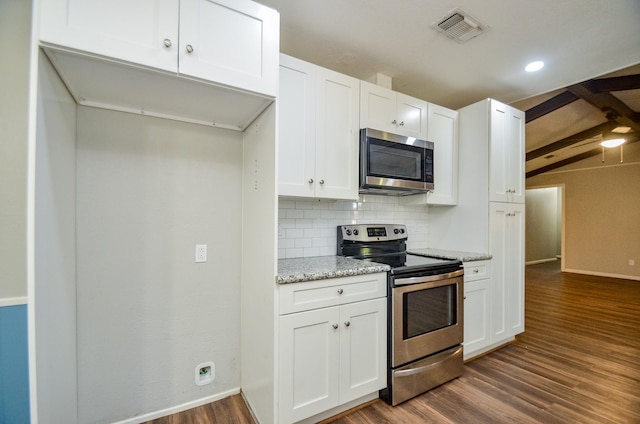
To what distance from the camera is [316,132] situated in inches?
79.8

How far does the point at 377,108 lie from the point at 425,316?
1630 millimetres

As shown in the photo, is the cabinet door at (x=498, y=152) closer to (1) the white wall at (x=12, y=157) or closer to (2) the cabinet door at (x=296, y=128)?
(2) the cabinet door at (x=296, y=128)

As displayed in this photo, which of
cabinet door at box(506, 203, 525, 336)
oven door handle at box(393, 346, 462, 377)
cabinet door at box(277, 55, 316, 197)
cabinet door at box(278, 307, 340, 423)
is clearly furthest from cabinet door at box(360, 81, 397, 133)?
oven door handle at box(393, 346, 462, 377)

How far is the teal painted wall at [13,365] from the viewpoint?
52.1 inches

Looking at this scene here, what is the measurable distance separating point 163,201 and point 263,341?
106 cm

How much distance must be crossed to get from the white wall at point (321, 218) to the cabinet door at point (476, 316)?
0.88 meters

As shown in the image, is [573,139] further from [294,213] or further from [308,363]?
[308,363]

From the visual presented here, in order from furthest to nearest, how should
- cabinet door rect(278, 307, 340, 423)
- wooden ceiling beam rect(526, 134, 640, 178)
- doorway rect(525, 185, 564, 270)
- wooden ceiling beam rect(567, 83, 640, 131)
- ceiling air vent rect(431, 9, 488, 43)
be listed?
doorway rect(525, 185, 564, 270) < wooden ceiling beam rect(526, 134, 640, 178) < wooden ceiling beam rect(567, 83, 640, 131) < ceiling air vent rect(431, 9, 488, 43) < cabinet door rect(278, 307, 340, 423)

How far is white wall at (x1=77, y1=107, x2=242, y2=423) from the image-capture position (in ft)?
5.32

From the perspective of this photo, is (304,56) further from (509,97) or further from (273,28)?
(509,97)

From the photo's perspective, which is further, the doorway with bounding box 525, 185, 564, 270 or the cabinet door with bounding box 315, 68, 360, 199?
the doorway with bounding box 525, 185, 564, 270

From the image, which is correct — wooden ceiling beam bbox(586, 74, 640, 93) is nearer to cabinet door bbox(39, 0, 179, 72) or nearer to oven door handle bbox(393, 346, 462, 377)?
oven door handle bbox(393, 346, 462, 377)

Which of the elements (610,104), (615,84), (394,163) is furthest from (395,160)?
(610,104)

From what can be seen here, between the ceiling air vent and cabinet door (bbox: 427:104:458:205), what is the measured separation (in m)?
0.64
